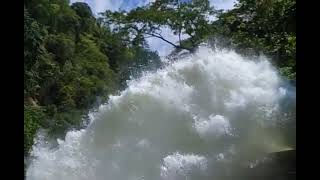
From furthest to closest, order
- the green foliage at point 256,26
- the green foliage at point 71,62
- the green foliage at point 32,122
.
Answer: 1. the green foliage at point 71,62
2. the green foliage at point 256,26
3. the green foliage at point 32,122

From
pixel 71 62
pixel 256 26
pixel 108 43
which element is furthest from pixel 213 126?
pixel 71 62

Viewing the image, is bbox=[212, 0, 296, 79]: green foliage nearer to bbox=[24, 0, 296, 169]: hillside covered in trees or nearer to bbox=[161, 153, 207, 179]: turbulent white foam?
bbox=[24, 0, 296, 169]: hillside covered in trees

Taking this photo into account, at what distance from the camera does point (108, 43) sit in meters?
3.41

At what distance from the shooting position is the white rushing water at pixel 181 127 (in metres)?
3.09

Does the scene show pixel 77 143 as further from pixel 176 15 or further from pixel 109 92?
pixel 176 15

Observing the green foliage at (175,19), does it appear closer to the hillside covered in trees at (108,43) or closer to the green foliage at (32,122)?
the hillside covered in trees at (108,43)

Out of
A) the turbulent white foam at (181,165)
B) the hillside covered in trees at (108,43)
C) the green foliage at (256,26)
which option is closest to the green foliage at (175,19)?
the hillside covered in trees at (108,43)

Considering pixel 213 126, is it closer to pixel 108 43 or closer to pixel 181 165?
pixel 181 165

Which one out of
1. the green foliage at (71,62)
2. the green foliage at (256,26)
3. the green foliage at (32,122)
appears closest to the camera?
the green foliage at (32,122)

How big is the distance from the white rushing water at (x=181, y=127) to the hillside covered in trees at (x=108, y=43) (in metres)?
0.12

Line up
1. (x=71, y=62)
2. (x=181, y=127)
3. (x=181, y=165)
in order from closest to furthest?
1. (x=181, y=165)
2. (x=181, y=127)
3. (x=71, y=62)

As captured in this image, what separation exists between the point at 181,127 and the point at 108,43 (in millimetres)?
901
